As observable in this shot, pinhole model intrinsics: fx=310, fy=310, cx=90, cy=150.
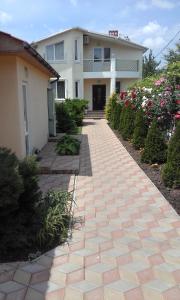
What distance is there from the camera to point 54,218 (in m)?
4.39

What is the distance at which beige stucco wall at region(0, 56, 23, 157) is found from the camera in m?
7.04

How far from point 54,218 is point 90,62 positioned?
80.3ft

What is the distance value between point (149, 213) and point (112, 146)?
23.1 feet

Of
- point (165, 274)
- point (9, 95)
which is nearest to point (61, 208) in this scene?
point (165, 274)

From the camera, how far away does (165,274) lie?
11.1ft

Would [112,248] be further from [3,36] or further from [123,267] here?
[3,36]

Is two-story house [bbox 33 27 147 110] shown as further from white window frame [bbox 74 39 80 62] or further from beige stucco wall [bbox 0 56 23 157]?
beige stucco wall [bbox 0 56 23 157]

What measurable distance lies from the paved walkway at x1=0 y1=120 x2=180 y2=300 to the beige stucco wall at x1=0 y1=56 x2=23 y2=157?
2.14m

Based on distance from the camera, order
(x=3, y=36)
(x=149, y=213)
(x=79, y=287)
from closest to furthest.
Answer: (x=79, y=287), (x=149, y=213), (x=3, y=36)

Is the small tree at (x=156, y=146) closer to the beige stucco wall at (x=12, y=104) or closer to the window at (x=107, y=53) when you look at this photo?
the beige stucco wall at (x=12, y=104)

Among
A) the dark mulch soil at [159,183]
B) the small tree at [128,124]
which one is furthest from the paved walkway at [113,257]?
the small tree at [128,124]

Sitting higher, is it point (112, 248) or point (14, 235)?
point (14, 235)

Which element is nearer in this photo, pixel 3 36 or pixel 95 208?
pixel 95 208

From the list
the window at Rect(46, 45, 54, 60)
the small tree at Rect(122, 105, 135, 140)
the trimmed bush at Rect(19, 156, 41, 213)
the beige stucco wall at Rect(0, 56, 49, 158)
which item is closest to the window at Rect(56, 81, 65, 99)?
the window at Rect(46, 45, 54, 60)
